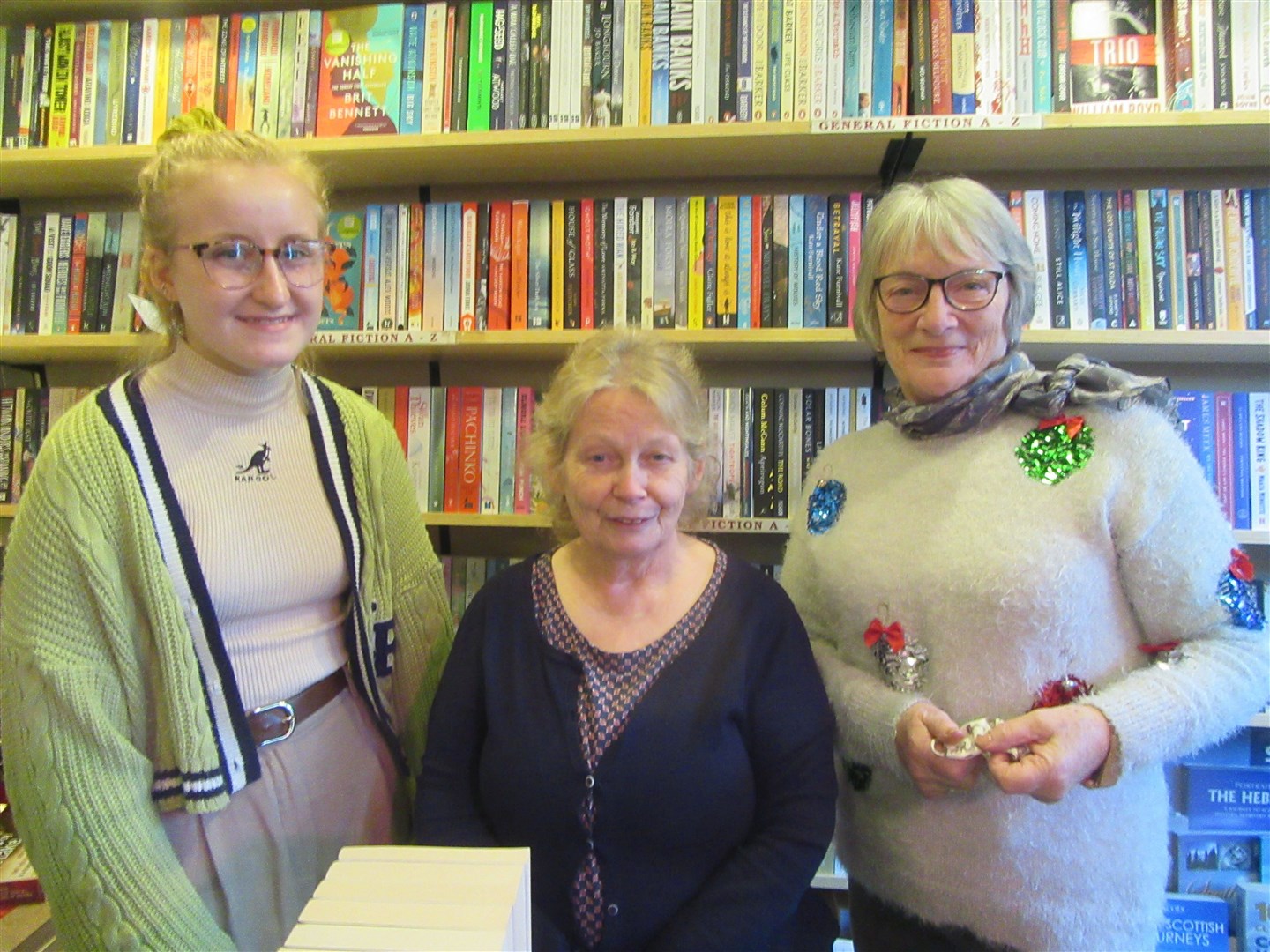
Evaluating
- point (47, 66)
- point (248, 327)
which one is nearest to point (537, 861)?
point (248, 327)

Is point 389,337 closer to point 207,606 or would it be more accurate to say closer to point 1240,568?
point 207,606

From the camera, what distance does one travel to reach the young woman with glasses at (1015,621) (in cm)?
90

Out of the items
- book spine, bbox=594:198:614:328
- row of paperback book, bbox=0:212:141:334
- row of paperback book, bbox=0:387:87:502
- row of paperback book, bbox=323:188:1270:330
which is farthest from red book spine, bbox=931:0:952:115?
row of paperback book, bbox=0:387:87:502

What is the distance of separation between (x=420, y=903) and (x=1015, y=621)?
77 cm

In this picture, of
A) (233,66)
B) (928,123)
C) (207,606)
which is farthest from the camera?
(233,66)

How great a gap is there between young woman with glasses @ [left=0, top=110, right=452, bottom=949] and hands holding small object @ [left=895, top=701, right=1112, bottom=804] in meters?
0.80

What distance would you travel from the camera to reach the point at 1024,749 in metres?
0.86

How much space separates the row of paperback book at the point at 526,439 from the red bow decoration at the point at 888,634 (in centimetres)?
62

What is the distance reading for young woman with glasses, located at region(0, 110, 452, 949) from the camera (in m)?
0.87

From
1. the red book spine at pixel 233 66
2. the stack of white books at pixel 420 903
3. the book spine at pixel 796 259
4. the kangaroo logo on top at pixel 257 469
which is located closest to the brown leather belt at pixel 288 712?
the kangaroo logo on top at pixel 257 469

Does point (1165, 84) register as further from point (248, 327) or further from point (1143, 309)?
point (248, 327)

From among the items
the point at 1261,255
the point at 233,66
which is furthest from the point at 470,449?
the point at 1261,255

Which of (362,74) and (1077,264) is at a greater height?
(362,74)

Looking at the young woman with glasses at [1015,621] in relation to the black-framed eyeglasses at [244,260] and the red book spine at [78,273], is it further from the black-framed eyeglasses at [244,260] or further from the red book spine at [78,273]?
the red book spine at [78,273]
